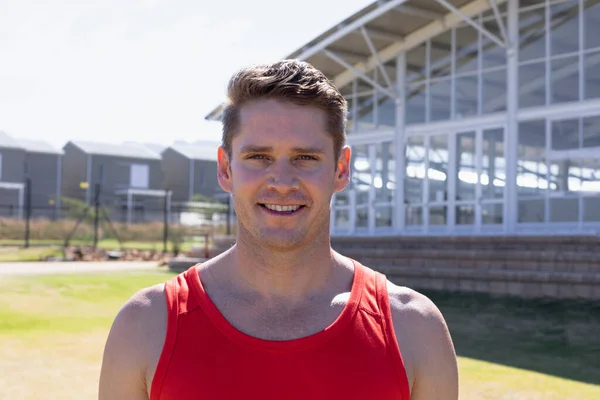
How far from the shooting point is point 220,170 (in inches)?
85.7

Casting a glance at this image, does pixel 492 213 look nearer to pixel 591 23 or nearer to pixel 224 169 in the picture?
pixel 591 23

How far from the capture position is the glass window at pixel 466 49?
17000mm

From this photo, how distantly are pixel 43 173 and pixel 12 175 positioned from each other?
2.64m

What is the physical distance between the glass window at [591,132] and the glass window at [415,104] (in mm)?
4238

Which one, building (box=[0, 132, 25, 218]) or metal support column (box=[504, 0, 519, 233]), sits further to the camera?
building (box=[0, 132, 25, 218])

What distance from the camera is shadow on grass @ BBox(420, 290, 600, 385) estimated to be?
701cm

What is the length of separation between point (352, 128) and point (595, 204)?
7139mm

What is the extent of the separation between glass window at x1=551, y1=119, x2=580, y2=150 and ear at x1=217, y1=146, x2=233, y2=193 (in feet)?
45.6

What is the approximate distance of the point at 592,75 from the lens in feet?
48.2

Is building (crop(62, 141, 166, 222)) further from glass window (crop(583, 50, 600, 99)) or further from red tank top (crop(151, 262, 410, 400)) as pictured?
red tank top (crop(151, 262, 410, 400))

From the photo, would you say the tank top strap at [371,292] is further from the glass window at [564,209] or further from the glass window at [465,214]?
the glass window at [465,214]

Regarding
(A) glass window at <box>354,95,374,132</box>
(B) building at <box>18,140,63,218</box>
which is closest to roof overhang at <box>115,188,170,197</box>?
(B) building at <box>18,140,63,218</box>

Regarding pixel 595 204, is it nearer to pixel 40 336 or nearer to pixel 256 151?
pixel 40 336

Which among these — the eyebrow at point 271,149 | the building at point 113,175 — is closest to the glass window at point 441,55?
the eyebrow at point 271,149
